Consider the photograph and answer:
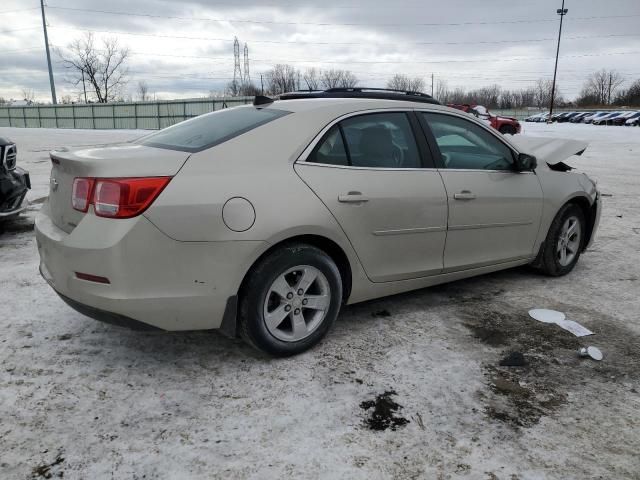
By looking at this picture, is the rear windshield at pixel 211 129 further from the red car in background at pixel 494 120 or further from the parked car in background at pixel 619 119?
the parked car in background at pixel 619 119

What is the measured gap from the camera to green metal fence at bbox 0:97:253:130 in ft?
115

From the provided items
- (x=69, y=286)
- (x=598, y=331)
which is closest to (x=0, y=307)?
(x=69, y=286)

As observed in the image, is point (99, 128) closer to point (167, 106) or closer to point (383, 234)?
point (167, 106)

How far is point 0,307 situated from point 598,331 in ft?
14.0

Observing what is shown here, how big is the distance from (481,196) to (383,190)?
3.16 feet

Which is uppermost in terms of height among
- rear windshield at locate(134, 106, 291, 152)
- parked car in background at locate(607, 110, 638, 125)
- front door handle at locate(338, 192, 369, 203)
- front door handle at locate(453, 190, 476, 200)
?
parked car in background at locate(607, 110, 638, 125)

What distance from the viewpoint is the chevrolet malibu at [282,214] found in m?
2.73

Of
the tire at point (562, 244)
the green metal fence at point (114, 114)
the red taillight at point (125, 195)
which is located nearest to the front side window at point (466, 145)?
the tire at point (562, 244)

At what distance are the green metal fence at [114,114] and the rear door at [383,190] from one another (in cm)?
2846

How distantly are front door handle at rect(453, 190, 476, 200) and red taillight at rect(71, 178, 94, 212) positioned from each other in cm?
238

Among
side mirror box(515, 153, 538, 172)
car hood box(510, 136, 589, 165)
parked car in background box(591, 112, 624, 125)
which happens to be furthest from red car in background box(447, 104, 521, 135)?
parked car in background box(591, 112, 624, 125)

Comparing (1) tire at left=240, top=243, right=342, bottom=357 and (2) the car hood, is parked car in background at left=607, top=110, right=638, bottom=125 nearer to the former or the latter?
(2) the car hood

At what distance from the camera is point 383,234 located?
136 inches

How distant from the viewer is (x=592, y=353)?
3338 mm
